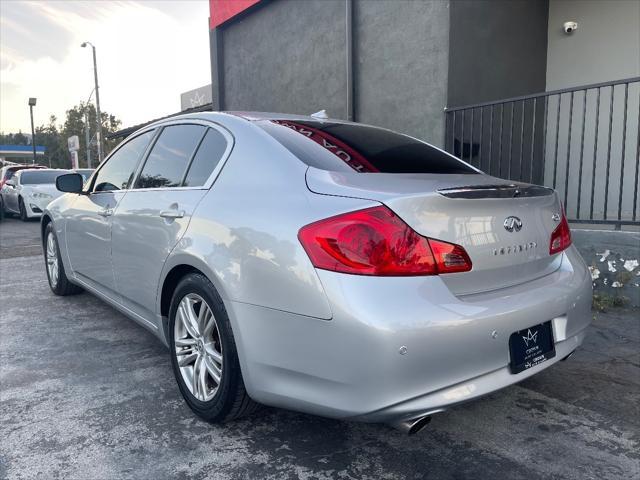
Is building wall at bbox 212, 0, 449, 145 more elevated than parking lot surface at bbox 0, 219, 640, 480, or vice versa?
building wall at bbox 212, 0, 449, 145

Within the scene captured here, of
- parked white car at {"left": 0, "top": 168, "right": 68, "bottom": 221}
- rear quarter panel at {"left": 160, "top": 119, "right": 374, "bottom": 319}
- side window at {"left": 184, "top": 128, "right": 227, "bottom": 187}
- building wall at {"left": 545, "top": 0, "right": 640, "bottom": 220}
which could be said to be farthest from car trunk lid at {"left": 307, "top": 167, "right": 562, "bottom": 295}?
parked white car at {"left": 0, "top": 168, "right": 68, "bottom": 221}

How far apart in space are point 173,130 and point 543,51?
586 centimetres

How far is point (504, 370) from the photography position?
2.05 m

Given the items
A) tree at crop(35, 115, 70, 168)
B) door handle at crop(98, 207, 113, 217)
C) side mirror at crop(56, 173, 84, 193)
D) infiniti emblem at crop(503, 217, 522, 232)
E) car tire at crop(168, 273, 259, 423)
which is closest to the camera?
infiniti emblem at crop(503, 217, 522, 232)

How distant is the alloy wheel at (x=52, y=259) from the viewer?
16.0ft

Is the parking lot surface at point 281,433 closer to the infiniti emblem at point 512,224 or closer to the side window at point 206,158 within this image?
the infiniti emblem at point 512,224

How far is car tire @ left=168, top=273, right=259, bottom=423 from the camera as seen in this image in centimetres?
229

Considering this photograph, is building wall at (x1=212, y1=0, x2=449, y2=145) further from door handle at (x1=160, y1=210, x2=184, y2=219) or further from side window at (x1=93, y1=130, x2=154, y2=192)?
door handle at (x1=160, y1=210, x2=184, y2=219)

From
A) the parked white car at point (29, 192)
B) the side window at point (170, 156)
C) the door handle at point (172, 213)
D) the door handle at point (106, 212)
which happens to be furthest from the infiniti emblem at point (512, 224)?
the parked white car at point (29, 192)

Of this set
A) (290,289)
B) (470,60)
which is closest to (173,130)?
(290,289)

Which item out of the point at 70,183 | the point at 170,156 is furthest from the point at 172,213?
the point at 70,183

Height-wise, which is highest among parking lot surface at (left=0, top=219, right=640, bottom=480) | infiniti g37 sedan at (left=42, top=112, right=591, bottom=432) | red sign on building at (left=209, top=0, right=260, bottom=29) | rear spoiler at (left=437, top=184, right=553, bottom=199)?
red sign on building at (left=209, top=0, right=260, bottom=29)

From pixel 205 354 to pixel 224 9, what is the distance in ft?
31.6

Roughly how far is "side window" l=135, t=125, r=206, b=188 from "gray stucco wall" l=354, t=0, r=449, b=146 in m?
3.81
